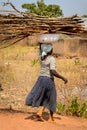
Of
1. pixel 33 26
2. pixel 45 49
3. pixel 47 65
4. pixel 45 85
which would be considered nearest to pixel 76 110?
pixel 45 85

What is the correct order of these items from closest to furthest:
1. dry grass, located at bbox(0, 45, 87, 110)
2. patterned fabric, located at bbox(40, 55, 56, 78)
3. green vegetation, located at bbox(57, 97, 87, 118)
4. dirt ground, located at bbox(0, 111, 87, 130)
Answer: dirt ground, located at bbox(0, 111, 87, 130), patterned fabric, located at bbox(40, 55, 56, 78), green vegetation, located at bbox(57, 97, 87, 118), dry grass, located at bbox(0, 45, 87, 110)

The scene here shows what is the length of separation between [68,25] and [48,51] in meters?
0.71

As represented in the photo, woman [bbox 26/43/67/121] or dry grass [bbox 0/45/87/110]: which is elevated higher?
woman [bbox 26/43/67/121]

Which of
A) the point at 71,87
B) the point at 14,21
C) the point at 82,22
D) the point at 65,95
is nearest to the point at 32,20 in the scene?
the point at 14,21

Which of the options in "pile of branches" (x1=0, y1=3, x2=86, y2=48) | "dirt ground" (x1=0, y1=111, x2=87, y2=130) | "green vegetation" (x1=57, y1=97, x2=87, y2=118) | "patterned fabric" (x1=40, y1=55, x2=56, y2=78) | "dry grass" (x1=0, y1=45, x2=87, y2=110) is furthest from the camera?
"dry grass" (x1=0, y1=45, x2=87, y2=110)

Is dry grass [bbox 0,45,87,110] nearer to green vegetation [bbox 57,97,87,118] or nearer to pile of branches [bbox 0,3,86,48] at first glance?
green vegetation [bbox 57,97,87,118]

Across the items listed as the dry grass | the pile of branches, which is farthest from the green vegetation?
the pile of branches

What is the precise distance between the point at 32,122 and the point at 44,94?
1.87 ft

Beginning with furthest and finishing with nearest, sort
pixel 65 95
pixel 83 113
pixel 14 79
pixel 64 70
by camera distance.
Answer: pixel 64 70
pixel 14 79
pixel 65 95
pixel 83 113

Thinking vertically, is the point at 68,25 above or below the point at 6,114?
above

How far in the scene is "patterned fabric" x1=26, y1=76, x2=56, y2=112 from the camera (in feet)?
25.7

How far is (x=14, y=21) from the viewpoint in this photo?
8359 mm

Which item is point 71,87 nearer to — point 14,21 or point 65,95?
point 65,95

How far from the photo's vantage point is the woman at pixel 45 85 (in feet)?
25.5
